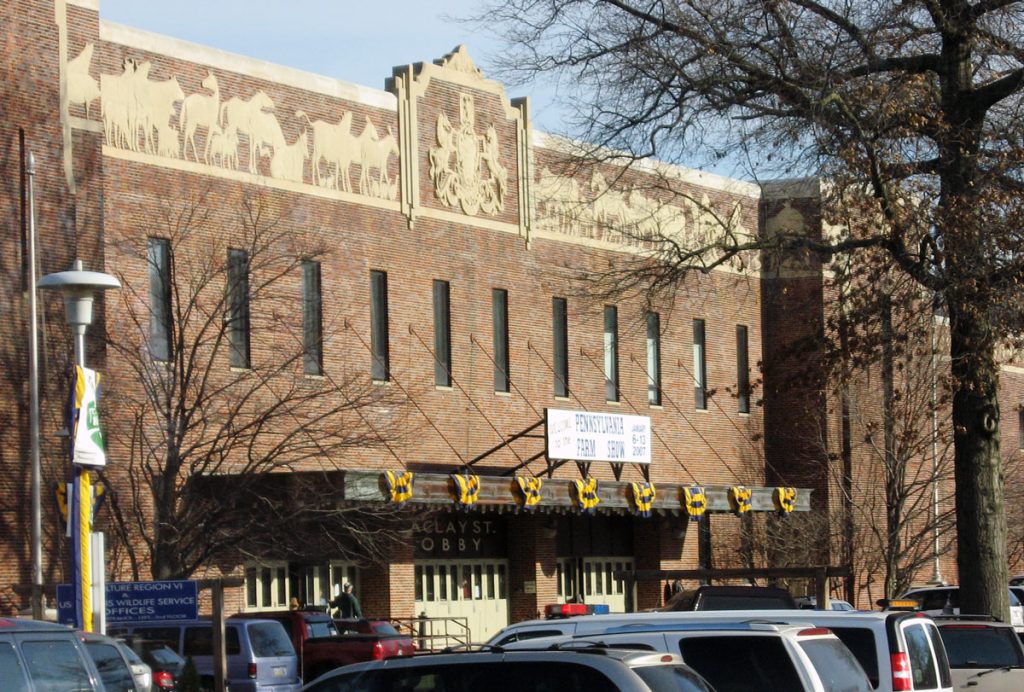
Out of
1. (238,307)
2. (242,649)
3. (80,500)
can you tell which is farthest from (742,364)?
(80,500)

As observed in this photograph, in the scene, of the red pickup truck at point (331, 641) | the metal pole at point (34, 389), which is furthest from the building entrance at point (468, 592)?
the metal pole at point (34, 389)

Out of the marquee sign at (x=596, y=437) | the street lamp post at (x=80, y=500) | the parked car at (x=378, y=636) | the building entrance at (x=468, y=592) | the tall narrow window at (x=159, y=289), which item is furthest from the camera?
the building entrance at (x=468, y=592)

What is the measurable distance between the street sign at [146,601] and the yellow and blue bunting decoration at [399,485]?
12006 mm

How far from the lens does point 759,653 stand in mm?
13109

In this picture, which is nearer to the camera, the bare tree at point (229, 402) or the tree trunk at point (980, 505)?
the tree trunk at point (980, 505)

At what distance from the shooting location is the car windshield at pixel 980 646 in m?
19.7

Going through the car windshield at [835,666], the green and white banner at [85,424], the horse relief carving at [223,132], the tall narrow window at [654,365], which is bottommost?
the car windshield at [835,666]

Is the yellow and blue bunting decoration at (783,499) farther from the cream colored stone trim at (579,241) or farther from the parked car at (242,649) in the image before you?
the parked car at (242,649)

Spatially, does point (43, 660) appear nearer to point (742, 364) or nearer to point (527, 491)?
point (527, 491)

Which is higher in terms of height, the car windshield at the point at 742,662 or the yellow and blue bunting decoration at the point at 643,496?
the yellow and blue bunting decoration at the point at 643,496

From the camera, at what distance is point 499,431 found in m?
40.3

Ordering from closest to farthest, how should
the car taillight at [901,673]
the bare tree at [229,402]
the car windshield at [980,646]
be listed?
1. the car taillight at [901,673]
2. the car windshield at [980,646]
3. the bare tree at [229,402]

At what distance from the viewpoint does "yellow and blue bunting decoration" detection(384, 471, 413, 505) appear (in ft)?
104

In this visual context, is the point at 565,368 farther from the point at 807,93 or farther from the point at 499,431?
the point at 807,93
